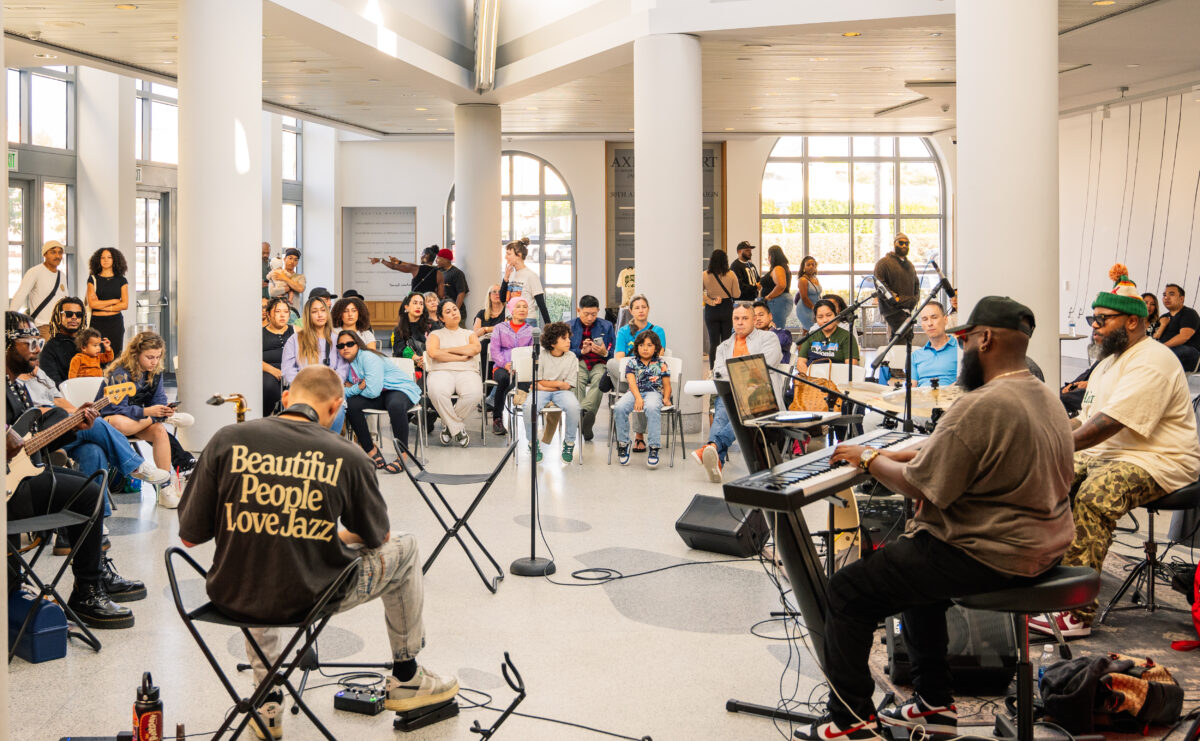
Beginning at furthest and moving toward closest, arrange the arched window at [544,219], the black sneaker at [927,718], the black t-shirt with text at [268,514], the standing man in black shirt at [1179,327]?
the arched window at [544,219]
the standing man in black shirt at [1179,327]
the black sneaker at [927,718]
the black t-shirt with text at [268,514]

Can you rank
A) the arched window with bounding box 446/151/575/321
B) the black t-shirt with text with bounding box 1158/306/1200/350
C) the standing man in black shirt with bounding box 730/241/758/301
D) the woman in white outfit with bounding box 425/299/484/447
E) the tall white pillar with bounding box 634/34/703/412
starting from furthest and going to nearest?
the arched window with bounding box 446/151/575/321, the standing man in black shirt with bounding box 730/241/758/301, the black t-shirt with text with bounding box 1158/306/1200/350, the tall white pillar with bounding box 634/34/703/412, the woman in white outfit with bounding box 425/299/484/447

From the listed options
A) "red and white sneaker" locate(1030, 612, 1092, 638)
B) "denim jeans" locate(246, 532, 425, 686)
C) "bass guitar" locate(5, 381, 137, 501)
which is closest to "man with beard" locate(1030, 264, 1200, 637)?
"red and white sneaker" locate(1030, 612, 1092, 638)

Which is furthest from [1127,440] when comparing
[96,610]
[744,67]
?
[744,67]

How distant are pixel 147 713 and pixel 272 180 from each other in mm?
16563

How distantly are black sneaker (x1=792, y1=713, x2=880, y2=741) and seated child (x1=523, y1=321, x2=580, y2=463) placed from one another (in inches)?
220

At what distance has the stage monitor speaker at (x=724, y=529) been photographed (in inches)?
227

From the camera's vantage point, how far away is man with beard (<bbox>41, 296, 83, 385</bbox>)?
7.71m

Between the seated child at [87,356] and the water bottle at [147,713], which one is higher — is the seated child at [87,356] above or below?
above

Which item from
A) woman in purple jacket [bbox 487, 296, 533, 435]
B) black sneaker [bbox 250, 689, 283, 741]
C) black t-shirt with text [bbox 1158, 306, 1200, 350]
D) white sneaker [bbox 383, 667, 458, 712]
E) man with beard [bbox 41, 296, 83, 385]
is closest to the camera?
black sneaker [bbox 250, 689, 283, 741]

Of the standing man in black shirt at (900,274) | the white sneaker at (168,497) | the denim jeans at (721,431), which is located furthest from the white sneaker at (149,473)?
the standing man in black shirt at (900,274)

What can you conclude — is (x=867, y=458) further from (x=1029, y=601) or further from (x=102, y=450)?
(x=102, y=450)

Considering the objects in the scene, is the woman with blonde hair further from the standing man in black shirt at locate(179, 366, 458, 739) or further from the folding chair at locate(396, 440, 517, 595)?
the standing man in black shirt at locate(179, 366, 458, 739)

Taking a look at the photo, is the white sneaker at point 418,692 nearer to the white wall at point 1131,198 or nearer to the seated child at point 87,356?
the seated child at point 87,356

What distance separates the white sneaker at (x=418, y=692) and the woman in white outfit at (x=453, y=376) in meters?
5.77
